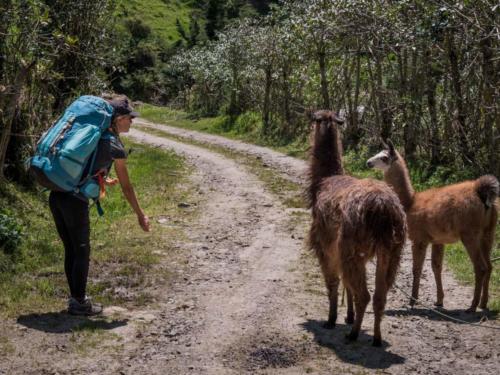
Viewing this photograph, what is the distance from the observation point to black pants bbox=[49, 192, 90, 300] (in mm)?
6023

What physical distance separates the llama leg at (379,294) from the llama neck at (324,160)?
126cm

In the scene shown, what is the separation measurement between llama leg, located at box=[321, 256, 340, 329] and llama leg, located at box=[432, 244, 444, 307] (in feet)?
5.17

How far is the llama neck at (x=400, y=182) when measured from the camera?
7.77 metres

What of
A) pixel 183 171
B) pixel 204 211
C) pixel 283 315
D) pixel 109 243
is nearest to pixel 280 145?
pixel 183 171

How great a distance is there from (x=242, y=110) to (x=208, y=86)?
Result: 8.07m

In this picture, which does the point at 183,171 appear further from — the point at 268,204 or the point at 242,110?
the point at 242,110

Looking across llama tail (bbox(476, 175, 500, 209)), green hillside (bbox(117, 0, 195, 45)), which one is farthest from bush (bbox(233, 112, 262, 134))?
green hillside (bbox(117, 0, 195, 45))

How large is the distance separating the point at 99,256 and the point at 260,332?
3071mm

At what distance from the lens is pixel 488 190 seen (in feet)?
21.9

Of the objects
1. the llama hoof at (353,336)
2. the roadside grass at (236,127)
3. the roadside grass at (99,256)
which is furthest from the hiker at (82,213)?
the roadside grass at (236,127)

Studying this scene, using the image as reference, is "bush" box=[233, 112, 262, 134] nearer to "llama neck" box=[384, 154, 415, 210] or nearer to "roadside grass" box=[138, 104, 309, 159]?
"roadside grass" box=[138, 104, 309, 159]

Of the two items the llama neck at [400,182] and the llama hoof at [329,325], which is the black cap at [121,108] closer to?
the llama hoof at [329,325]

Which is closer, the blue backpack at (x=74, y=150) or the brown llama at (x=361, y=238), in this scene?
the brown llama at (x=361, y=238)

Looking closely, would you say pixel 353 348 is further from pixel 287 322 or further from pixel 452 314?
pixel 452 314
